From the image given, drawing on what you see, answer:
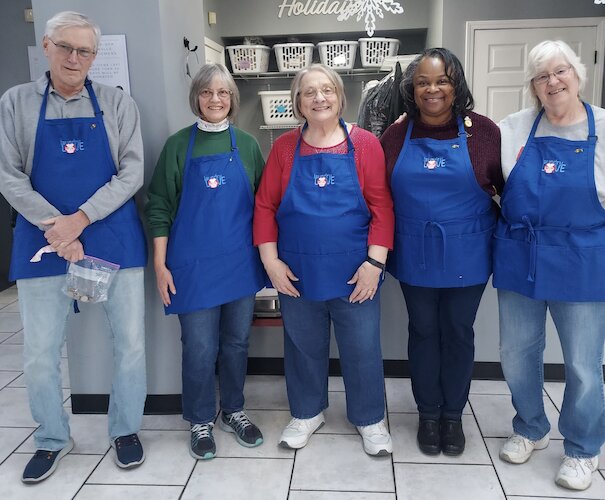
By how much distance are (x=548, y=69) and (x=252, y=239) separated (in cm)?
112

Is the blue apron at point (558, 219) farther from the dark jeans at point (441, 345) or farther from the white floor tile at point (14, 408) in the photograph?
the white floor tile at point (14, 408)

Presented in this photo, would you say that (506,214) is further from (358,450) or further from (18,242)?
(18,242)

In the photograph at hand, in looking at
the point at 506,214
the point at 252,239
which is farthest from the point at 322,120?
the point at 506,214

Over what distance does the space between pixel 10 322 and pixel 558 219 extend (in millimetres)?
3608

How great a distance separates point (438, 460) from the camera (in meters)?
2.18

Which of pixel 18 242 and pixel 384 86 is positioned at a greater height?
pixel 384 86

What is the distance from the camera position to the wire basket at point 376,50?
4688 millimetres

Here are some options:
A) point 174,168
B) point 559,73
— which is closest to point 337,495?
point 174,168

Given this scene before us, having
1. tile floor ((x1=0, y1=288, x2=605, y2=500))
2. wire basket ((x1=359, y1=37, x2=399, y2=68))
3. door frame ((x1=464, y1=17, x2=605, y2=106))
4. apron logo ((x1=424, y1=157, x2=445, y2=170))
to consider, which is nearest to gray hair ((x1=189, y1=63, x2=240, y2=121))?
apron logo ((x1=424, y1=157, x2=445, y2=170))

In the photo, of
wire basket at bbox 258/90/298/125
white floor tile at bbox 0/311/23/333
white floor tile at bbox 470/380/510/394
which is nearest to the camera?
white floor tile at bbox 470/380/510/394

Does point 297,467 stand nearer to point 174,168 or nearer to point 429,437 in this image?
point 429,437

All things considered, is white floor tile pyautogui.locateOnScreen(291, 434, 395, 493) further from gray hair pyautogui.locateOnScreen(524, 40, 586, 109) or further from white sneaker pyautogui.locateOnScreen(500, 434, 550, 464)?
gray hair pyautogui.locateOnScreen(524, 40, 586, 109)

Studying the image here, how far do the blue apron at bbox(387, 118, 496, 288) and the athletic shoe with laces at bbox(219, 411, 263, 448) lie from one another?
0.88 metres

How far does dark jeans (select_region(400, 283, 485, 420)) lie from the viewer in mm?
2086
